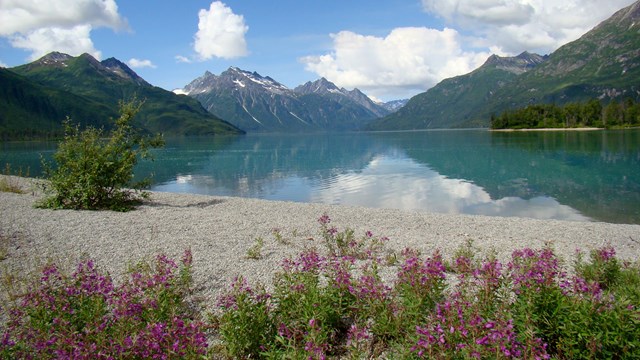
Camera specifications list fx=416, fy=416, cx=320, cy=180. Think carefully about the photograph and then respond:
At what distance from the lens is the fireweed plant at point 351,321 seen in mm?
7062

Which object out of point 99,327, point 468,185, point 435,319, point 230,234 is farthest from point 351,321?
point 468,185

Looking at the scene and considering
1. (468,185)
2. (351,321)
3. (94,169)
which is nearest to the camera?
(351,321)

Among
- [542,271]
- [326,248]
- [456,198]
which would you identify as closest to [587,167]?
[456,198]

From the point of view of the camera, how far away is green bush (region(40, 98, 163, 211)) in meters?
26.7

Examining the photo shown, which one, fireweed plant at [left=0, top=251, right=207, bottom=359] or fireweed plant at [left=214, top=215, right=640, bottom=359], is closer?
fireweed plant at [left=214, top=215, right=640, bottom=359]

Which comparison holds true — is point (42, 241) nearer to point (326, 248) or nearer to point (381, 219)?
point (326, 248)

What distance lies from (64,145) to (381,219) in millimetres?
21811

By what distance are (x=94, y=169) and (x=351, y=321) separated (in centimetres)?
2289

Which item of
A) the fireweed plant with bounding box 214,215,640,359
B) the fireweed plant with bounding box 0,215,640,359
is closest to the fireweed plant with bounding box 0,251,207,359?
the fireweed plant with bounding box 0,215,640,359

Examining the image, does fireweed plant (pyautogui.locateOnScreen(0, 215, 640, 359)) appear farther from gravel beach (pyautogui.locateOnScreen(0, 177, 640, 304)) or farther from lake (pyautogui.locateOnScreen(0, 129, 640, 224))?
lake (pyautogui.locateOnScreen(0, 129, 640, 224))

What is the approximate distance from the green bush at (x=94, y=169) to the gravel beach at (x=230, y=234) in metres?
1.77

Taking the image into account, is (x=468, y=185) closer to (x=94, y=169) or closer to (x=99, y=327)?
(x=94, y=169)

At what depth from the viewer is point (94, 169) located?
26750 mm

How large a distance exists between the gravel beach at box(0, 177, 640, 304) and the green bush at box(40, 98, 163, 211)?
5.81 feet
